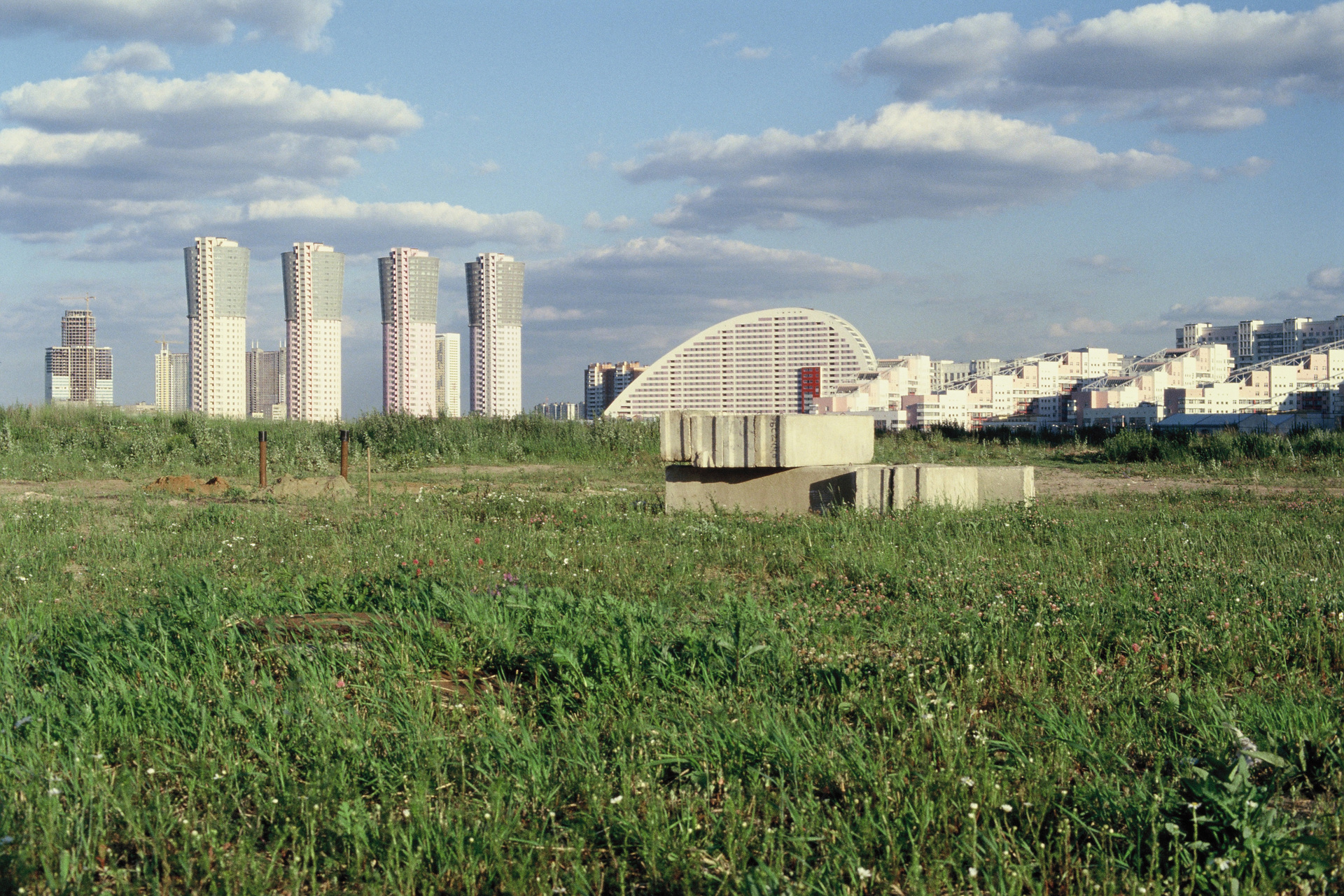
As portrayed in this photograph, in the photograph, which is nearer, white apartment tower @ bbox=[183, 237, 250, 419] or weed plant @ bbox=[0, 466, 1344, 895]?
weed plant @ bbox=[0, 466, 1344, 895]

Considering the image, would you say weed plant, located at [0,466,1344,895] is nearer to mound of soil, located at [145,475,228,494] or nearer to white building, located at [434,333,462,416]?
mound of soil, located at [145,475,228,494]

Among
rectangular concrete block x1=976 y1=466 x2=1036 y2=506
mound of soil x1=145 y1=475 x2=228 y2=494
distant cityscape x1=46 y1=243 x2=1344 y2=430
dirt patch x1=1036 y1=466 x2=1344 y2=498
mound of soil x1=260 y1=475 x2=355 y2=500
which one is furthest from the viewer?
distant cityscape x1=46 y1=243 x2=1344 y2=430

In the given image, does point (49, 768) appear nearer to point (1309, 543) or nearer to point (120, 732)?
point (120, 732)

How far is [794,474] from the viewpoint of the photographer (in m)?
9.73

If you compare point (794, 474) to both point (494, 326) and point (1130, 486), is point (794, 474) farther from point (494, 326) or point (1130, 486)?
point (494, 326)

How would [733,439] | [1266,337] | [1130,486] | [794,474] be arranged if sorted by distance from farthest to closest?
[1266,337] < [1130,486] < [794,474] < [733,439]

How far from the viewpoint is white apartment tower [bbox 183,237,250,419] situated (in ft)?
445

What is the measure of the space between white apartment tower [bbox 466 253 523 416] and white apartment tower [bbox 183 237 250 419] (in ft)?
113

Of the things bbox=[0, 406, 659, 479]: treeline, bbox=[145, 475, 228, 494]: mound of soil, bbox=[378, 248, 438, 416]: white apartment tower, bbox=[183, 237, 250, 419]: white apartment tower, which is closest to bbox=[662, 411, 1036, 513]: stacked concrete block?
bbox=[145, 475, 228, 494]: mound of soil

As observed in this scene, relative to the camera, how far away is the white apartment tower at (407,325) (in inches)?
5655

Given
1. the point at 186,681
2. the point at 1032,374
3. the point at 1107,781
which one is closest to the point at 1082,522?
the point at 1107,781

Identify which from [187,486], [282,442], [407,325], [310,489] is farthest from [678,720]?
[407,325]

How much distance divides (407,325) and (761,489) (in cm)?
14135

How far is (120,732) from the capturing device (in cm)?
314
